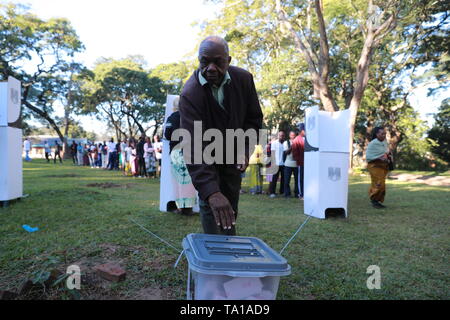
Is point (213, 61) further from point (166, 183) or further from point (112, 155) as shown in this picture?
point (112, 155)

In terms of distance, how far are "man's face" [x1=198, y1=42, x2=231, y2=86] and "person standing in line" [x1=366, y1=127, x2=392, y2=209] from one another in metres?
5.27

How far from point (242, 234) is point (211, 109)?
7.86 ft

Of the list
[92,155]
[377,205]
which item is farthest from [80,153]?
[377,205]

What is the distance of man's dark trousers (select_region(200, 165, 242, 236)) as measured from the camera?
2211 millimetres

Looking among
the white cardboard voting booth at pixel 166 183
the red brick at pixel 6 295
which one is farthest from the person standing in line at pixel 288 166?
the red brick at pixel 6 295

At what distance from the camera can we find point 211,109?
214 centimetres

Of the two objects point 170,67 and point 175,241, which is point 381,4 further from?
point 170,67

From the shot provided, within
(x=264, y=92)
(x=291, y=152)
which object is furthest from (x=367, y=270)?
(x=264, y=92)

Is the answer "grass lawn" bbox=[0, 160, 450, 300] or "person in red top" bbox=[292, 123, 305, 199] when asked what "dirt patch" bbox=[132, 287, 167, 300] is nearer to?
"grass lawn" bbox=[0, 160, 450, 300]

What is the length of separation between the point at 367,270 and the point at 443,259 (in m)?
1.09

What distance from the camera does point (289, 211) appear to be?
19.4 ft

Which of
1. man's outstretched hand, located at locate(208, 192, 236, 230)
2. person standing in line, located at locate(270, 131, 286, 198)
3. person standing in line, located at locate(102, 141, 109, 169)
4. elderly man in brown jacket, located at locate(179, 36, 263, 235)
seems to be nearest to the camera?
man's outstretched hand, located at locate(208, 192, 236, 230)

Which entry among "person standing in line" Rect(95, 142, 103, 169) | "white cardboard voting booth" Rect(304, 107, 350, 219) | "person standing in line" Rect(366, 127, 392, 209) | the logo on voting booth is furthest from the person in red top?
"person standing in line" Rect(95, 142, 103, 169)

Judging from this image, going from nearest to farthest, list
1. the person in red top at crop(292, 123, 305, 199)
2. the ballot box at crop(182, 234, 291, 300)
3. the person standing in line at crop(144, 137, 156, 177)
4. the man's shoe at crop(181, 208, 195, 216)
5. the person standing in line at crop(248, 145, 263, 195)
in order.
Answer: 1. the ballot box at crop(182, 234, 291, 300)
2. the man's shoe at crop(181, 208, 195, 216)
3. the person in red top at crop(292, 123, 305, 199)
4. the person standing in line at crop(248, 145, 263, 195)
5. the person standing in line at crop(144, 137, 156, 177)
